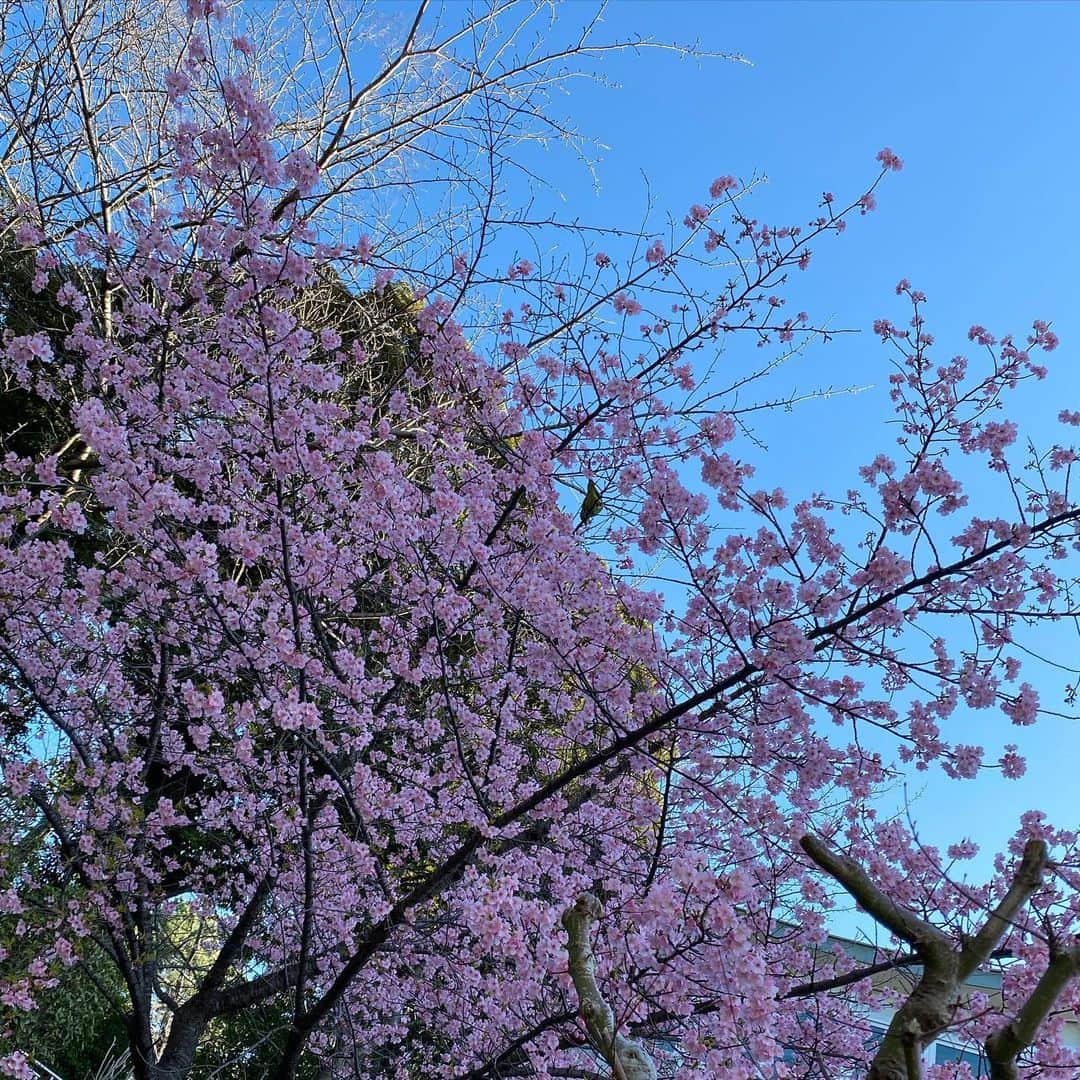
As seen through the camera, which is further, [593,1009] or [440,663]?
[440,663]

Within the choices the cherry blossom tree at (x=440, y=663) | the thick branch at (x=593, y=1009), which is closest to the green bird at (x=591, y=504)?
the cherry blossom tree at (x=440, y=663)

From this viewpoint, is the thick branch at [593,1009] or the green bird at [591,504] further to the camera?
the green bird at [591,504]

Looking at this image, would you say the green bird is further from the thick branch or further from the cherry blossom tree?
the thick branch

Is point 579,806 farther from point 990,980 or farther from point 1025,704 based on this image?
point 990,980

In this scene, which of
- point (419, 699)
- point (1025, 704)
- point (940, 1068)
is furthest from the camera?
point (419, 699)

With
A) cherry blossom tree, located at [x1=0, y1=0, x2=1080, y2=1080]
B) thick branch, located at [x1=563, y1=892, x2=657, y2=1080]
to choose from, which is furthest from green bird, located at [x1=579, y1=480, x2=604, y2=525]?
thick branch, located at [x1=563, y1=892, x2=657, y2=1080]

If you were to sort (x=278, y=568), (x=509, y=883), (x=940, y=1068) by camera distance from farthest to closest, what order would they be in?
1. (x=278, y=568)
2. (x=940, y=1068)
3. (x=509, y=883)

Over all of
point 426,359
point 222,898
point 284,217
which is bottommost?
point 222,898

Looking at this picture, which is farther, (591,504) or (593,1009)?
(591,504)

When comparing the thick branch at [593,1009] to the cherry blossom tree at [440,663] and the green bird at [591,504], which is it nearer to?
the cherry blossom tree at [440,663]

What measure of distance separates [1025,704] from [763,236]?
8.86 ft

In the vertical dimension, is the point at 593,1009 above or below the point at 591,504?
below

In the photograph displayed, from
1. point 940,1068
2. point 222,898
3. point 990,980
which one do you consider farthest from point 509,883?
point 990,980

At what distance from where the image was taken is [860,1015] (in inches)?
199
